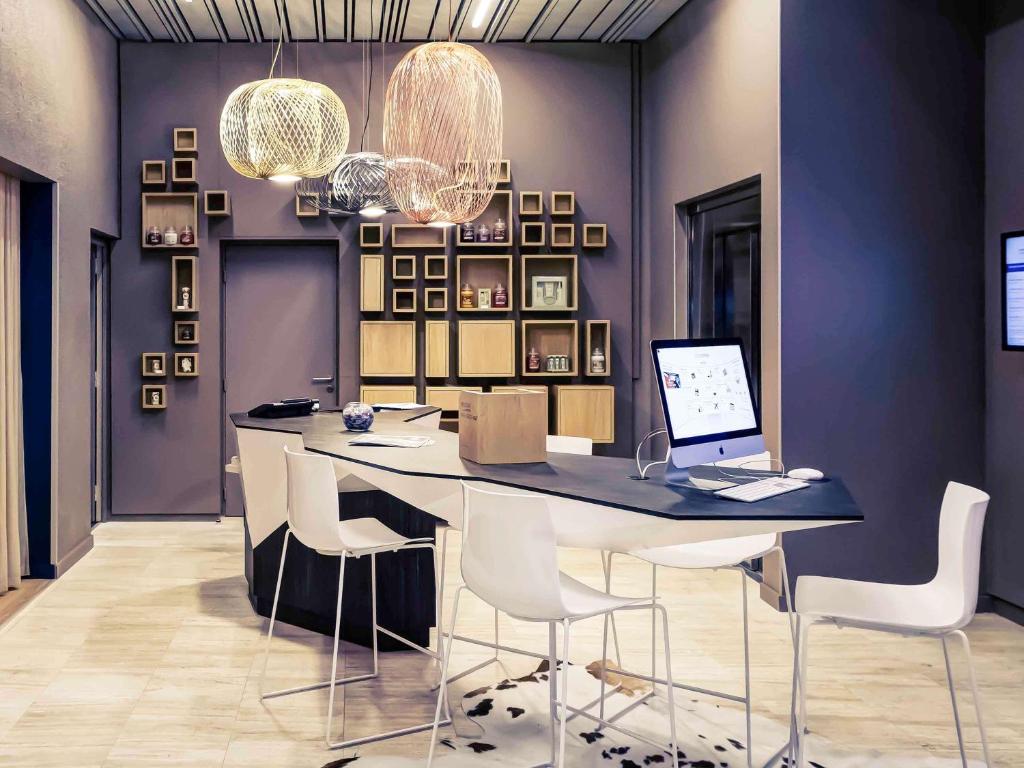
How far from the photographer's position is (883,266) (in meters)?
4.39

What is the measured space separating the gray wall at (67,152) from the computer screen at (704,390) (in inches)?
137

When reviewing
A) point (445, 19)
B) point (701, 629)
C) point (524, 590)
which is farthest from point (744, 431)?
point (445, 19)

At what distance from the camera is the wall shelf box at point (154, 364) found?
631cm

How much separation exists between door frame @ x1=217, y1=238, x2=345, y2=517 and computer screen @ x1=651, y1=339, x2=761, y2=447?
13.3 feet

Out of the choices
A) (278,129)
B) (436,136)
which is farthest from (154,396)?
(436,136)

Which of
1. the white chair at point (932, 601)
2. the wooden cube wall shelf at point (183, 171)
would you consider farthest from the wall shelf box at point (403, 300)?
the white chair at point (932, 601)

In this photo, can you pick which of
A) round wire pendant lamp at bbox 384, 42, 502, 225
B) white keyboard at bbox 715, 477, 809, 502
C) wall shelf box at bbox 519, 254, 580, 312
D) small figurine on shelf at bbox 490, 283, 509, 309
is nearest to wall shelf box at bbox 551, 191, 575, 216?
wall shelf box at bbox 519, 254, 580, 312

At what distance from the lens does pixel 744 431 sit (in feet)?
9.67

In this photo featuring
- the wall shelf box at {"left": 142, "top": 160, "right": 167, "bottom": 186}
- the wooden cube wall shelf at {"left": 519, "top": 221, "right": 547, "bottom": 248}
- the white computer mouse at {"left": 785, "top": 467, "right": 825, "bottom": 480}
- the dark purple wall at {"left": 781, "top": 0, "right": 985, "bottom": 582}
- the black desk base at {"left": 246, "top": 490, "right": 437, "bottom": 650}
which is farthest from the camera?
the wooden cube wall shelf at {"left": 519, "top": 221, "right": 547, "bottom": 248}

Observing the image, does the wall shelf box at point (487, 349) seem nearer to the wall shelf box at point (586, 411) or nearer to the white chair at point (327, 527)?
the wall shelf box at point (586, 411)

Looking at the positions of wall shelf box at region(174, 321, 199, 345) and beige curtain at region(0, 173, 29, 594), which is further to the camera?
wall shelf box at region(174, 321, 199, 345)

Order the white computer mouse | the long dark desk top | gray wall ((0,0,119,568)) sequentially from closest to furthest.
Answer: the long dark desk top → the white computer mouse → gray wall ((0,0,119,568))

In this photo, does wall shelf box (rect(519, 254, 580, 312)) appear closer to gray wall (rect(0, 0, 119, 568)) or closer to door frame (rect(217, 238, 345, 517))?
door frame (rect(217, 238, 345, 517))

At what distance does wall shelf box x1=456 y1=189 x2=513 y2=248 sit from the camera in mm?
6402
